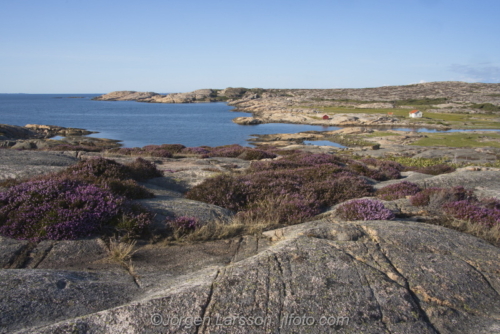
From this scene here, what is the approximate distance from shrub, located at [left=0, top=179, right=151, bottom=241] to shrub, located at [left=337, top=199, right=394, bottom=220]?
17.4ft

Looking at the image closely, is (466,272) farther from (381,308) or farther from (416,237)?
(381,308)

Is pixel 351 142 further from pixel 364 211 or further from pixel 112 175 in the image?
pixel 112 175

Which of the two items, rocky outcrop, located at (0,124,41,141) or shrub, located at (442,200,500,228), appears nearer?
shrub, located at (442,200,500,228)

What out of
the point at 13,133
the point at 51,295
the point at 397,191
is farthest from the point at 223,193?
the point at 13,133

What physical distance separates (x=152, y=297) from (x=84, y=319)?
870 millimetres

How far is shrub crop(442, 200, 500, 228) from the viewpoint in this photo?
29.5 ft

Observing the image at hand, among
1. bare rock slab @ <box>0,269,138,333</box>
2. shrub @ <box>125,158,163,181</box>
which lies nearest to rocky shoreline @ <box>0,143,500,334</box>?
bare rock slab @ <box>0,269,138,333</box>

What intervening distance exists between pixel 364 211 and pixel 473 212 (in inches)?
121

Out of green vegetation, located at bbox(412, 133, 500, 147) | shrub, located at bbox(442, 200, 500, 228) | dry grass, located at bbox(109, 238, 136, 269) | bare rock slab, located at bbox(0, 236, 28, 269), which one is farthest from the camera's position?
green vegetation, located at bbox(412, 133, 500, 147)

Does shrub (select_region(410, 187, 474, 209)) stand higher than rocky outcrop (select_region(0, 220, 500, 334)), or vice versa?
rocky outcrop (select_region(0, 220, 500, 334))

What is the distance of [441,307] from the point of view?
4.85 m

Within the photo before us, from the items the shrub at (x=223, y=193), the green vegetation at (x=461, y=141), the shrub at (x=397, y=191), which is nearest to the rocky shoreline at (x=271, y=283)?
the shrub at (x=223, y=193)

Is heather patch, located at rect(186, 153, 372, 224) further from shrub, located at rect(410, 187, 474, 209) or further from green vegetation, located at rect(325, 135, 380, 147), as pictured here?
green vegetation, located at rect(325, 135, 380, 147)

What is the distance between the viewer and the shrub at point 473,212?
29.5ft
